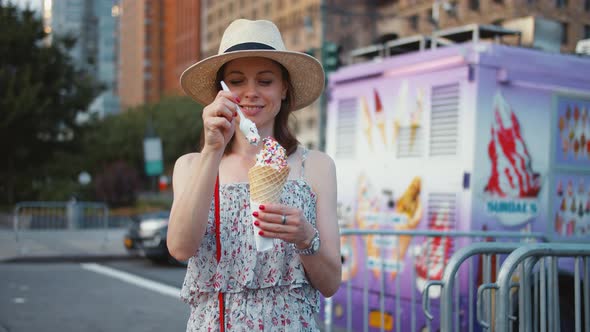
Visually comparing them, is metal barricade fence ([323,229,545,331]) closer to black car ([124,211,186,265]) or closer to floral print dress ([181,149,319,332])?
floral print dress ([181,149,319,332])

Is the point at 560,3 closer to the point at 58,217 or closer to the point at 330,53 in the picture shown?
the point at 330,53

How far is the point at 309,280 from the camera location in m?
2.53

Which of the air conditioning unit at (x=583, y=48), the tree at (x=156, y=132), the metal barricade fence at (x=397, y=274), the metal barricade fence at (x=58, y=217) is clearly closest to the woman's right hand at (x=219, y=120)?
the metal barricade fence at (x=397, y=274)

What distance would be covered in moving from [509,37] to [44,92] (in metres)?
21.6

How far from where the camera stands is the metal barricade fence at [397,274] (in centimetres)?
599

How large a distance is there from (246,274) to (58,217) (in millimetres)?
20864

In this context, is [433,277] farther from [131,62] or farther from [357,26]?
[131,62]

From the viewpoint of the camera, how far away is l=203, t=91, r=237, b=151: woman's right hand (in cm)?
226

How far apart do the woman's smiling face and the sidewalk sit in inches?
532

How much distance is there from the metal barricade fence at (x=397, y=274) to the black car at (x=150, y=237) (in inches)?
308

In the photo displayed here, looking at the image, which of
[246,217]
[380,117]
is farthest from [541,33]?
[246,217]

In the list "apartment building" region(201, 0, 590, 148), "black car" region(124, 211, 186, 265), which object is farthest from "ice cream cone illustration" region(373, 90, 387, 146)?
"black car" region(124, 211, 186, 265)

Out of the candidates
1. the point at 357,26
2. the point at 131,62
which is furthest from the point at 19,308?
the point at 131,62

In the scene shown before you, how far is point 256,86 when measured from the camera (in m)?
2.58
